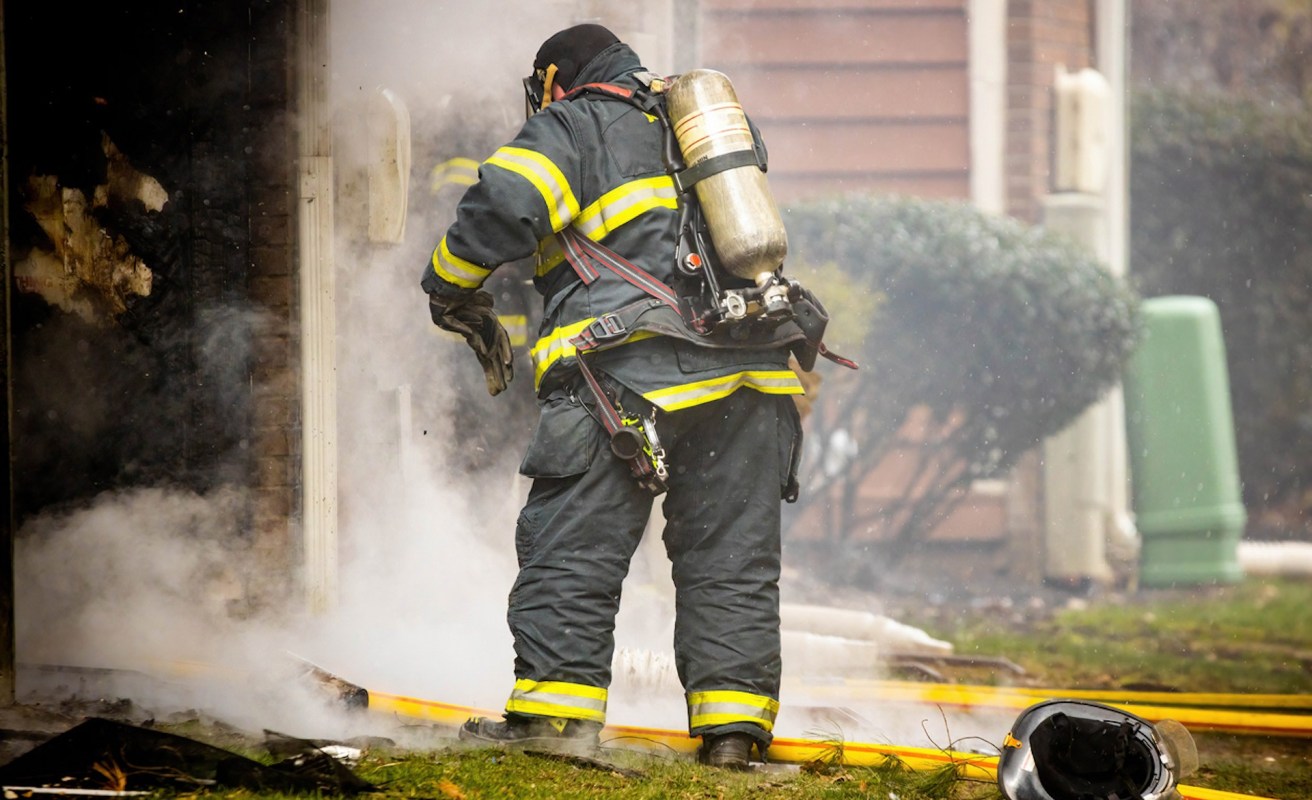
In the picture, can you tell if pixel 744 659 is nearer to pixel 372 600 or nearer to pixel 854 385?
pixel 372 600

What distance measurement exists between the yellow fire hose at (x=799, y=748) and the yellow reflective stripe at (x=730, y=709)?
132mm

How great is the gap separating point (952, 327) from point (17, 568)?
19.2 ft

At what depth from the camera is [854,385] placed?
9.13 metres

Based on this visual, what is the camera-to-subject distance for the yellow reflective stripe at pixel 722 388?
3994 mm

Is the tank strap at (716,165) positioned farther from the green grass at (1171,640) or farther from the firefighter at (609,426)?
the green grass at (1171,640)

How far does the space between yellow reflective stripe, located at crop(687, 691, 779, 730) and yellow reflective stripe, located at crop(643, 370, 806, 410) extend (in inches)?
31.2

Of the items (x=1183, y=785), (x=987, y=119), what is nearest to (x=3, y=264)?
(x=1183, y=785)

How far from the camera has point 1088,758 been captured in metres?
3.54

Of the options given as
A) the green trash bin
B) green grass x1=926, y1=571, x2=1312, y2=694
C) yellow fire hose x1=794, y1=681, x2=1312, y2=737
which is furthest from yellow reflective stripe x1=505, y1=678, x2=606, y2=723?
the green trash bin

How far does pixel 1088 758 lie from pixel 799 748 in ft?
2.91

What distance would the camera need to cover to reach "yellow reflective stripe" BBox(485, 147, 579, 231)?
387 cm

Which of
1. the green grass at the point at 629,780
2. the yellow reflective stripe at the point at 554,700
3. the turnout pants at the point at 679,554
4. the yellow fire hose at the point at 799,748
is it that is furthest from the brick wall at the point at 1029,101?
the yellow reflective stripe at the point at 554,700

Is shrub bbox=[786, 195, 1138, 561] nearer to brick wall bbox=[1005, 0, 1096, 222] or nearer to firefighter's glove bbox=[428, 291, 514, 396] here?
brick wall bbox=[1005, 0, 1096, 222]

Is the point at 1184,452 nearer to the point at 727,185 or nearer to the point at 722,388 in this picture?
the point at 722,388
